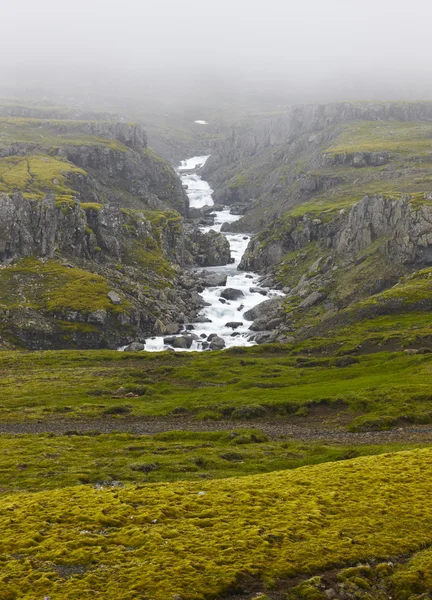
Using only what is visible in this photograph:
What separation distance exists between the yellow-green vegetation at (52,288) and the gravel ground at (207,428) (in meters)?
66.3

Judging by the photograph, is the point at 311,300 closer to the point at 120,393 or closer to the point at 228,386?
the point at 228,386

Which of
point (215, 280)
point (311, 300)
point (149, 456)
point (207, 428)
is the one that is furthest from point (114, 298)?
point (149, 456)

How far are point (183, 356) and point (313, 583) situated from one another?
96.1 m

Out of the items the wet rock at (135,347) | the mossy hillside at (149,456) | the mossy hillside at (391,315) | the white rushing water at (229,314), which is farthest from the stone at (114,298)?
the mossy hillside at (149,456)

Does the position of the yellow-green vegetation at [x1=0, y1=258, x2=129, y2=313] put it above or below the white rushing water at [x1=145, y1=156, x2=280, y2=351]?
above

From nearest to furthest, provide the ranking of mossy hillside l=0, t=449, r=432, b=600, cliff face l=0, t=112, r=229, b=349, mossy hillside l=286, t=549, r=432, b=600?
mossy hillside l=286, t=549, r=432, b=600 → mossy hillside l=0, t=449, r=432, b=600 → cliff face l=0, t=112, r=229, b=349

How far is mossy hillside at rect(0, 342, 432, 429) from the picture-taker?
73.2 m

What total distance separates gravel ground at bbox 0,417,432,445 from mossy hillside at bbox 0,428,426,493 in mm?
3648

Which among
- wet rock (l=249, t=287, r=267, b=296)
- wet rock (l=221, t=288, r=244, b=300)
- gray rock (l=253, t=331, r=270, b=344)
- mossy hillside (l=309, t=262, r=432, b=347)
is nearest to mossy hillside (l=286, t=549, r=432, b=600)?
mossy hillside (l=309, t=262, r=432, b=347)

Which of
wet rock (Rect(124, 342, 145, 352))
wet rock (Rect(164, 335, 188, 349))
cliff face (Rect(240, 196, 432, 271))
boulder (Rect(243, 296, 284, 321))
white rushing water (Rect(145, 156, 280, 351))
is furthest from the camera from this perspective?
boulder (Rect(243, 296, 284, 321))

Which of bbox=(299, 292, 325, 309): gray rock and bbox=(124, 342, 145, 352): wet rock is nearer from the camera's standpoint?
bbox=(124, 342, 145, 352): wet rock

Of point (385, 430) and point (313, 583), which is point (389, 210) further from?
point (313, 583)

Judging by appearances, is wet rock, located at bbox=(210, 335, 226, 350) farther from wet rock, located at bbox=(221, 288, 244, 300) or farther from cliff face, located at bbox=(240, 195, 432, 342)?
wet rock, located at bbox=(221, 288, 244, 300)

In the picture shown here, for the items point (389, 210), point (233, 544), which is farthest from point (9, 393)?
point (389, 210)
